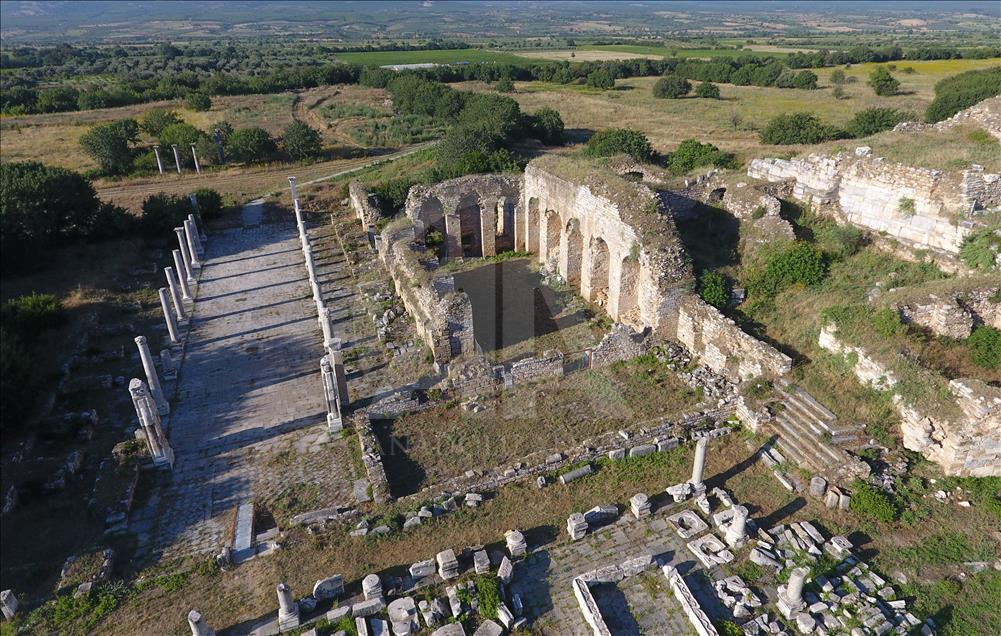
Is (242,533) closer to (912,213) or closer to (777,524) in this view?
(777,524)

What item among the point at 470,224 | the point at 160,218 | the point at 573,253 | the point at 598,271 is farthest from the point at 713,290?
the point at 160,218

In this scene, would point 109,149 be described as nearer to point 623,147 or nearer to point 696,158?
point 623,147

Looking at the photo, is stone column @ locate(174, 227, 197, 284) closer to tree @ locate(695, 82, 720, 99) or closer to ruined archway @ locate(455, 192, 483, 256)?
ruined archway @ locate(455, 192, 483, 256)

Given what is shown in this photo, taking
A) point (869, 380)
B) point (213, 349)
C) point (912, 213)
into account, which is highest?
point (912, 213)

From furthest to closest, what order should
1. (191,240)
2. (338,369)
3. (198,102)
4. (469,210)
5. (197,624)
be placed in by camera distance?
(198,102) → (191,240) → (469,210) → (338,369) → (197,624)

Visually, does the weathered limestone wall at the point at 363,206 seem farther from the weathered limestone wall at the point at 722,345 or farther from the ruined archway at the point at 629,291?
the weathered limestone wall at the point at 722,345

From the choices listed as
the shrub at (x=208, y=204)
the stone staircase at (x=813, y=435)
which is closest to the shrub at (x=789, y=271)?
the stone staircase at (x=813, y=435)

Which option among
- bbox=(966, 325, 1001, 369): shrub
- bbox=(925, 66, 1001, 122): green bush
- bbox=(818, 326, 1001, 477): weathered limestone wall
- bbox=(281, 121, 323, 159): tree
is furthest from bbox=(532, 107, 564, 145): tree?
bbox=(818, 326, 1001, 477): weathered limestone wall

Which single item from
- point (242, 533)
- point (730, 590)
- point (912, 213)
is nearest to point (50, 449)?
point (242, 533)
